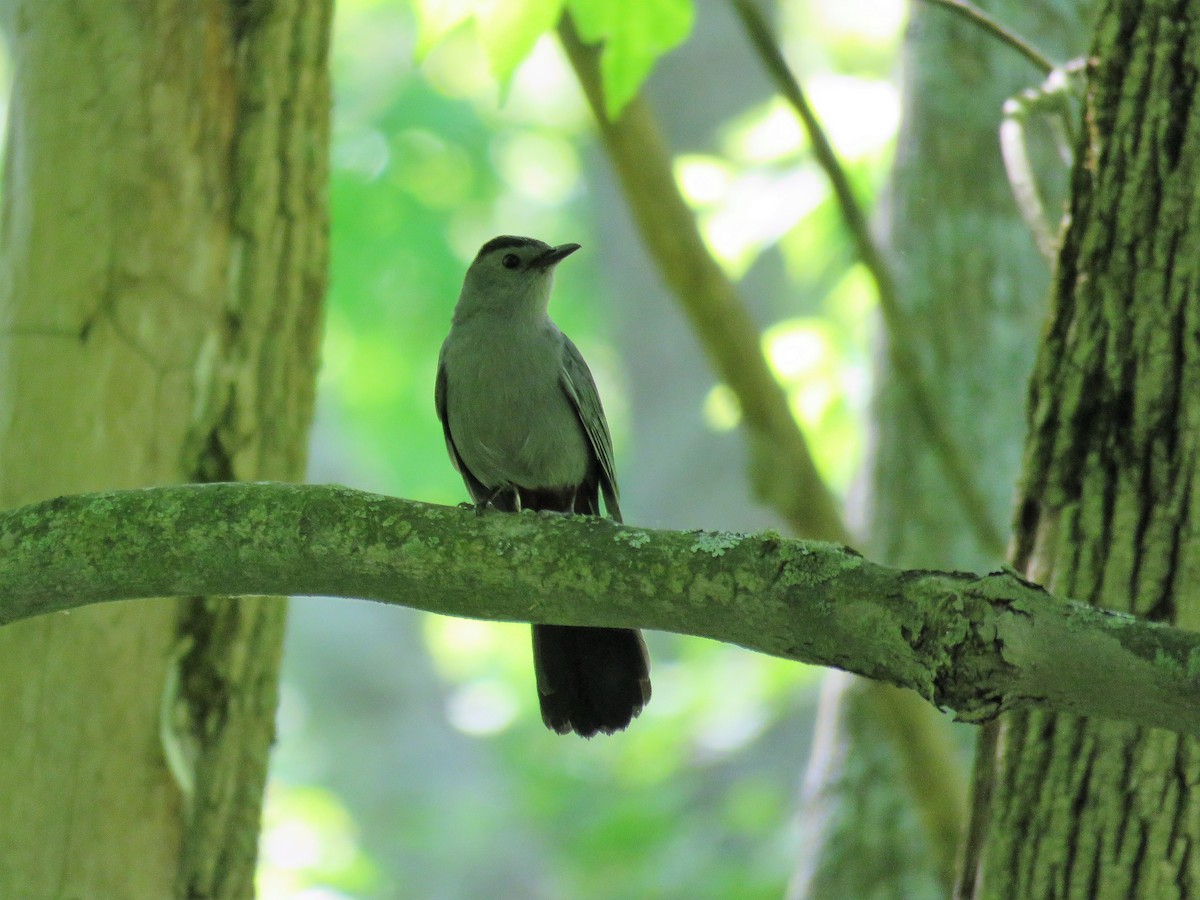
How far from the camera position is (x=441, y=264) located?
10438 millimetres

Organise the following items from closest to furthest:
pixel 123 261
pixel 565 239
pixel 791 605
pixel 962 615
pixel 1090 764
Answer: pixel 962 615
pixel 791 605
pixel 1090 764
pixel 123 261
pixel 565 239

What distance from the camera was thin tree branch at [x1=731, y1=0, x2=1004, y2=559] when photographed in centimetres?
370

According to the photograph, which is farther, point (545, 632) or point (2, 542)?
point (545, 632)

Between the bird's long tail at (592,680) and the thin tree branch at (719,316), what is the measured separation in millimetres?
979

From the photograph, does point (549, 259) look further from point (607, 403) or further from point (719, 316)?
point (607, 403)

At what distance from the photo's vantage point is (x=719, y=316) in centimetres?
437

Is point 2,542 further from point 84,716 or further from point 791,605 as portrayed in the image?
point 791,605

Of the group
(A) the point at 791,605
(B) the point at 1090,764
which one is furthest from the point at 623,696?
(A) the point at 791,605

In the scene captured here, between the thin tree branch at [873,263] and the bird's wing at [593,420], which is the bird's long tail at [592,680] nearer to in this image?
the bird's wing at [593,420]

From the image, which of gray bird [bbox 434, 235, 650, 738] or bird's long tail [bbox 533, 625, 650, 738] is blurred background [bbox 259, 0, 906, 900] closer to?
gray bird [bbox 434, 235, 650, 738]

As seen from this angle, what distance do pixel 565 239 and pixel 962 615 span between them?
45.3 feet

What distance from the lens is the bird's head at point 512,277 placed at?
186 inches

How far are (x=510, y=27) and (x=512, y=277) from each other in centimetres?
141

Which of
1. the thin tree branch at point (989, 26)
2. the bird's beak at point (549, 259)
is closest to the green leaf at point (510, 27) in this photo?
the thin tree branch at point (989, 26)
